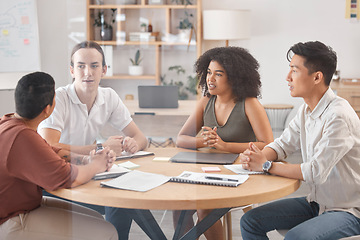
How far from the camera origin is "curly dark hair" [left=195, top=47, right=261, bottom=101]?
2.00 meters

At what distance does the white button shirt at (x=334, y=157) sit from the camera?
1.39 metres

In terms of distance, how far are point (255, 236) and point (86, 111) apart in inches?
35.4

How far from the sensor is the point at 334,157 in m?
1.39

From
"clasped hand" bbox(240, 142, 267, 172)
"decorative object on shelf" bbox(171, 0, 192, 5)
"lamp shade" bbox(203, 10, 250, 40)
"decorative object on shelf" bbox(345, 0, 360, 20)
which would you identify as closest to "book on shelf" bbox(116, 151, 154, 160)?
"clasped hand" bbox(240, 142, 267, 172)

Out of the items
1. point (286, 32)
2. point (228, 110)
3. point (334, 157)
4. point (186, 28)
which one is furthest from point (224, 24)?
point (334, 157)

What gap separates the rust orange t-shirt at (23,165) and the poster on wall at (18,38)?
4.08ft

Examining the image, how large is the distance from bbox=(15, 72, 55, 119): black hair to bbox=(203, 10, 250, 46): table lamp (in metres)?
2.58

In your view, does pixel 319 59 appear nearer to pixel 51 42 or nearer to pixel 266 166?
pixel 266 166

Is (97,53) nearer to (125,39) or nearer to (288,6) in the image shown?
(125,39)

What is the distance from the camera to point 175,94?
2453 mm

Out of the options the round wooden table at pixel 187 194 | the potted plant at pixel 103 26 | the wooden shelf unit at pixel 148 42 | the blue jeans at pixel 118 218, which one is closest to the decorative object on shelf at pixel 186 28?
the wooden shelf unit at pixel 148 42

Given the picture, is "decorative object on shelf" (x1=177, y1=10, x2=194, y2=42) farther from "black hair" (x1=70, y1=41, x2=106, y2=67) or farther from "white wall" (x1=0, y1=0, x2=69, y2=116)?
"black hair" (x1=70, y1=41, x2=106, y2=67)

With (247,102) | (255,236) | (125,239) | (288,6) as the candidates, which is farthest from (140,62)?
(288,6)

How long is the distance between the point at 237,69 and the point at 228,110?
20 centimetres
